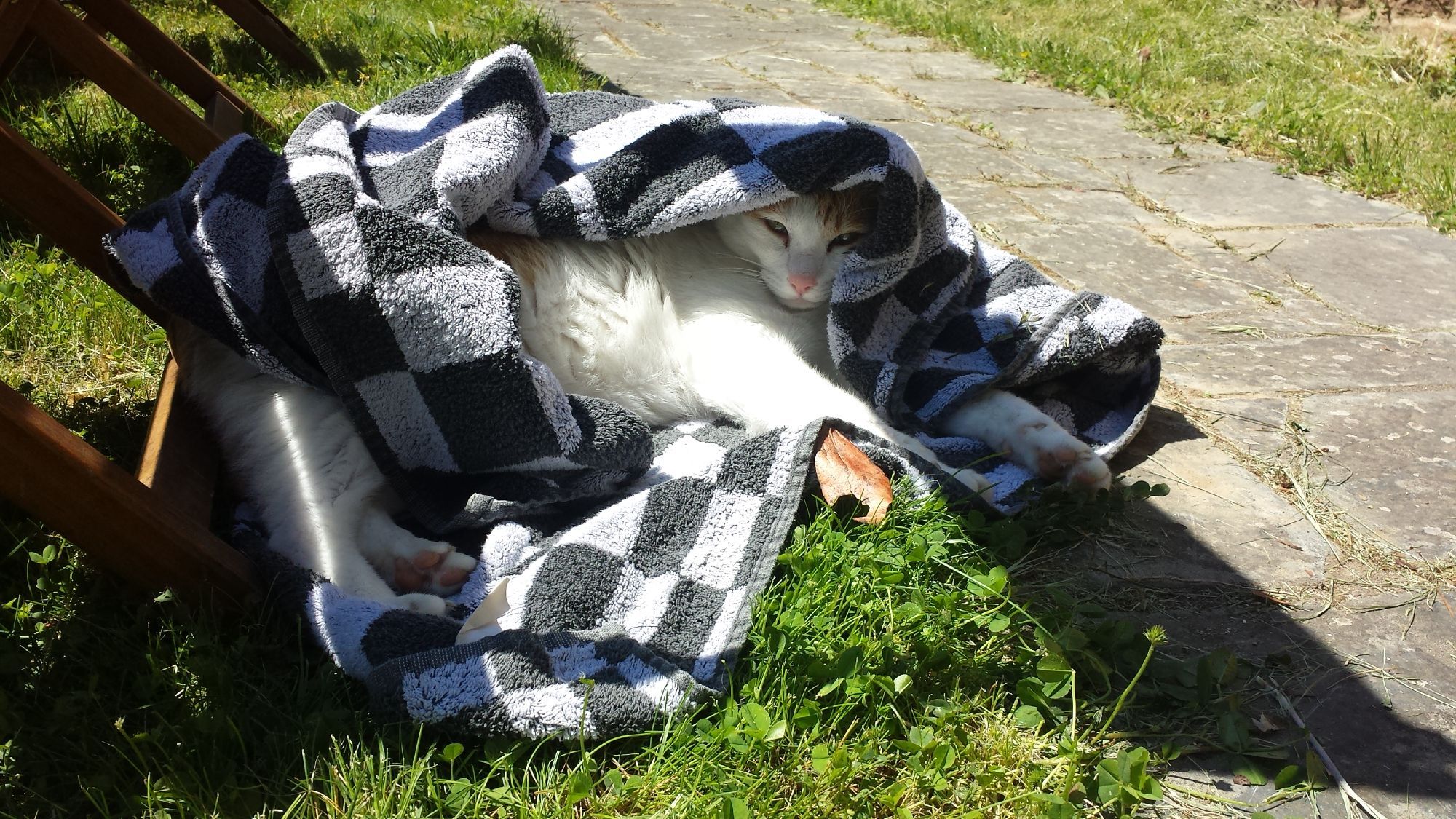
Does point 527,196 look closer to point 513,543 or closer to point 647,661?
point 513,543

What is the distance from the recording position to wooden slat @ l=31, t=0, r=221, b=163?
2.75 meters

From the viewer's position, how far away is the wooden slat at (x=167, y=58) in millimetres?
3465

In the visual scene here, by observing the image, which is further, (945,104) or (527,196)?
(945,104)

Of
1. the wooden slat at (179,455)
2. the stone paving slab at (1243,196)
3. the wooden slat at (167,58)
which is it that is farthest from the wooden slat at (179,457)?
the stone paving slab at (1243,196)

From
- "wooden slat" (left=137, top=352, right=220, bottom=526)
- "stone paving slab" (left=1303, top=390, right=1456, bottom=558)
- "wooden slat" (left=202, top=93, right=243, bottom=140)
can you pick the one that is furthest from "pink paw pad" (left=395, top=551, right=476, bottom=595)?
"wooden slat" (left=202, top=93, right=243, bottom=140)

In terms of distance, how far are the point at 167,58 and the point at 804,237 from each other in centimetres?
260

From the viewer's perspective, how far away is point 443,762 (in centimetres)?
138

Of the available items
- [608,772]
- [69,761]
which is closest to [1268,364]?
[608,772]

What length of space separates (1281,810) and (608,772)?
933mm

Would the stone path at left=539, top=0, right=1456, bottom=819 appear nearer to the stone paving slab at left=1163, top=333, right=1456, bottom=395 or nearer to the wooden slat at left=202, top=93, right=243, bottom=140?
the stone paving slab at left=1163, top=333, right=1456, bottom=395

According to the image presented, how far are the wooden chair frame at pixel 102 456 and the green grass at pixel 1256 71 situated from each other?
13.9 feet

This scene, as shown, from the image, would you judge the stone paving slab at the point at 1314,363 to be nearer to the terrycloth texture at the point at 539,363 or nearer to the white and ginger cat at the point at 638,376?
the terrycloth texture at the point at 539,363

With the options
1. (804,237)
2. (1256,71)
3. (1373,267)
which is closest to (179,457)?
(804,237)

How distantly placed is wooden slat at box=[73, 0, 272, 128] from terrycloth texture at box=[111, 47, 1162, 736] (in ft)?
5.13
